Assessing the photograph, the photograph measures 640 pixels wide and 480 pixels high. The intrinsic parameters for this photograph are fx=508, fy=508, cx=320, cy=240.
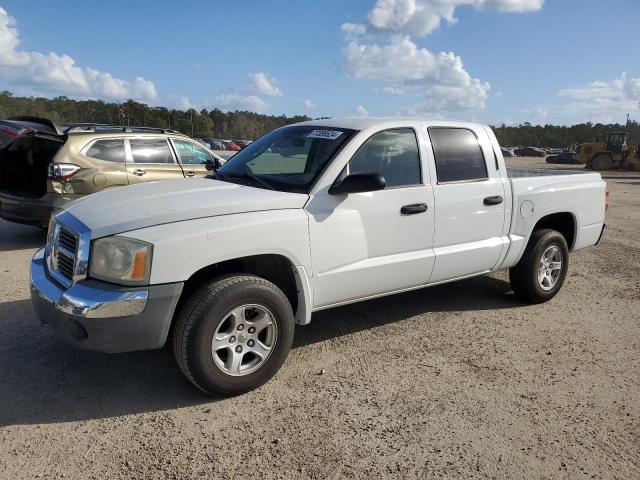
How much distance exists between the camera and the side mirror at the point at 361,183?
357 centimetres

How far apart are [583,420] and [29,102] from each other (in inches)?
4127

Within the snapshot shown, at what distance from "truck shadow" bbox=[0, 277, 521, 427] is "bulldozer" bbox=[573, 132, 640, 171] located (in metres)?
36.1

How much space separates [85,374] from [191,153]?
5.38 meters

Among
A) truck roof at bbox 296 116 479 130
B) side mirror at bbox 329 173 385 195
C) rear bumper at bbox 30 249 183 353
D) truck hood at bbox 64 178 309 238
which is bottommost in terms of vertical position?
rear bumper at bbox 30 249 183 353

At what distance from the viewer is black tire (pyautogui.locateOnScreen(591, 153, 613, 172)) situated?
3528cm

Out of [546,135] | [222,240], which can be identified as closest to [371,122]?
[222,240]

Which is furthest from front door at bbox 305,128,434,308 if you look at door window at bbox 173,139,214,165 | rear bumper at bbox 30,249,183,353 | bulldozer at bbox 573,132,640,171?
bulldozer at bbox 573,132,640,171

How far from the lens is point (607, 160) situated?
1391 inches

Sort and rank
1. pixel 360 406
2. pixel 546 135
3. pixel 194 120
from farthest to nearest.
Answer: pixel 546 135
pixel 194 120
pixel 360 406

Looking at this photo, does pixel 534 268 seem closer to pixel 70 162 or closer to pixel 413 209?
pixel 413 209

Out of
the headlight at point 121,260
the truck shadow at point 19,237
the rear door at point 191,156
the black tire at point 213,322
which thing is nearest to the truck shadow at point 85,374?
the black tire at point 213,322

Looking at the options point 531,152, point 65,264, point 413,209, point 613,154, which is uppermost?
point 531,152

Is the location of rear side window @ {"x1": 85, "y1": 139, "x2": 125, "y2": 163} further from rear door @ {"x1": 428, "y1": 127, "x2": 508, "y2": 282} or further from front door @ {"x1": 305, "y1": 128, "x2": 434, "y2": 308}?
rear door @ {"x1": 428, "y1": 127, "x2": 508, "y2": 282}

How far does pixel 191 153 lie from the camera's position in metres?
8.39
